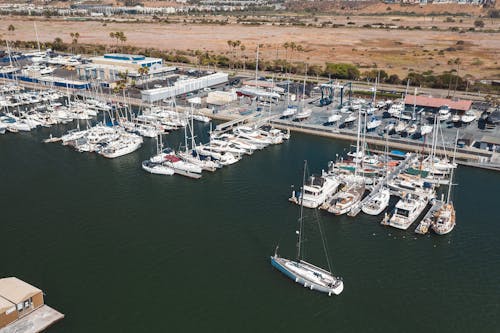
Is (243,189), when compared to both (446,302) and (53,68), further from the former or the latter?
(53,68)

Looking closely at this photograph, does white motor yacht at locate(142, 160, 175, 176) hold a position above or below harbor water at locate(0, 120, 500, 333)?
above


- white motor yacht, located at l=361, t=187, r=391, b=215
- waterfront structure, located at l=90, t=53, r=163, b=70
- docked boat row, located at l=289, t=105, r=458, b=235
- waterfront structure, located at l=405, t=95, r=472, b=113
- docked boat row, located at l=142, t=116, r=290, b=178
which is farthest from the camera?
waterfront structure, located at l=90, t=53, r=163, b=70

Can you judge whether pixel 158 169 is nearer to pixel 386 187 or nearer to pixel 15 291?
pixel 15 291

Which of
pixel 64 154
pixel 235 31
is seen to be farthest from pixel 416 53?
pixel 64 154

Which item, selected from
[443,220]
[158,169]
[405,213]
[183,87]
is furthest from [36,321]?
[183,87]

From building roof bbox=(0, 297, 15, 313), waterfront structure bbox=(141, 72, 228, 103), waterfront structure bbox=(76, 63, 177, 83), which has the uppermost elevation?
waterfront structure bbox=(76, 63, 177, 83)

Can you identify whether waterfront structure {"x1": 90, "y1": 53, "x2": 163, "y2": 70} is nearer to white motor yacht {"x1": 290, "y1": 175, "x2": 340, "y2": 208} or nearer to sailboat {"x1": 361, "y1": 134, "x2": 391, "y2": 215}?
white motor yacht {"x1": 290, "y1": 175, "x2": 340, "y2": 208}

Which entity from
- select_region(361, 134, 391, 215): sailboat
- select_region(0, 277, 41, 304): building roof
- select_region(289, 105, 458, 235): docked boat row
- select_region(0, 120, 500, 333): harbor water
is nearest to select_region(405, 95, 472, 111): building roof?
select_region(289, 105, 458, 235): docked boat row

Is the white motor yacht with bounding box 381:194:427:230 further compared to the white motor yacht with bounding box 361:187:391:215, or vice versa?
the white motor yacht with bounding box 361:187:391:215
